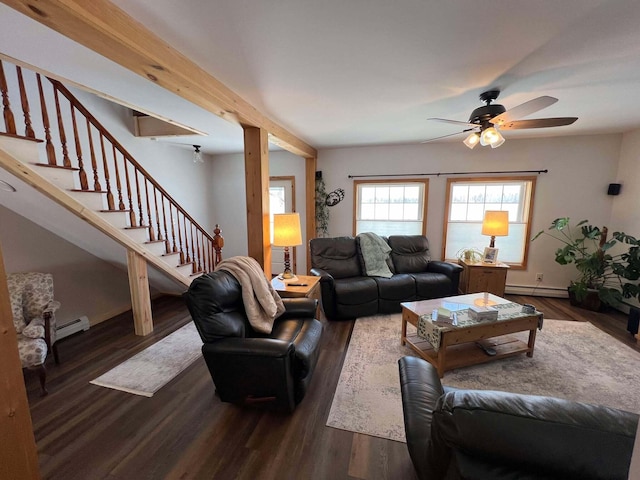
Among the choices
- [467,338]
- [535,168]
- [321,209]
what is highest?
[535,168]

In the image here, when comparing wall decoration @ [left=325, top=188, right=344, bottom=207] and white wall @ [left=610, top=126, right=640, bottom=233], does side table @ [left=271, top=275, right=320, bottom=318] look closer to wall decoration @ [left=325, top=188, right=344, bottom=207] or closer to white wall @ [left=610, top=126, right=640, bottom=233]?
wall decoration @ [left=325, top=188, right=344, bottom=207]

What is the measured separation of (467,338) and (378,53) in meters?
2.31

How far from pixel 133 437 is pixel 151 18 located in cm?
246

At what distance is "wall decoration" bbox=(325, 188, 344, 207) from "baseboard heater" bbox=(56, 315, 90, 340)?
150 inches

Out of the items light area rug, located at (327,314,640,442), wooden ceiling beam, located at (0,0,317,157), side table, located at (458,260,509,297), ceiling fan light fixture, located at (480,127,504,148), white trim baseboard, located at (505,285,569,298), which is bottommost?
light area rug, located at (327,314,640,442)

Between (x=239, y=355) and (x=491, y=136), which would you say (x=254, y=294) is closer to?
(x=239, y=355)

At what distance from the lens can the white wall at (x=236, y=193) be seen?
16.8 ft

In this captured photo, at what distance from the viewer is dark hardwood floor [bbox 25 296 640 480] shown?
153 centimetres

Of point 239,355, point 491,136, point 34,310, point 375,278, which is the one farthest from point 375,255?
point 34,310

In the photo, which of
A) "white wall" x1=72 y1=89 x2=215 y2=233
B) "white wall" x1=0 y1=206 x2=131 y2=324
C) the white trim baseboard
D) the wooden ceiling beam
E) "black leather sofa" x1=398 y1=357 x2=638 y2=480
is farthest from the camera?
the white trim baseboard

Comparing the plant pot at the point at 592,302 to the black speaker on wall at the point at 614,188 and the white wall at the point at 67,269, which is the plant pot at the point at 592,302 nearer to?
the black speaker on wall at the point at 614,188

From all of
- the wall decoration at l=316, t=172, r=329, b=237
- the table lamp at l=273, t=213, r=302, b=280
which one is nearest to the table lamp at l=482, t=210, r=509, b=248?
the wall decoration at l=316, t=172, r=329, b=237

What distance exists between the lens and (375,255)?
3936 mm

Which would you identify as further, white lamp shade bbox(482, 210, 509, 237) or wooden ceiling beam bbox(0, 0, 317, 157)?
white lamp shade bbox(482, 210, 509, 237)
